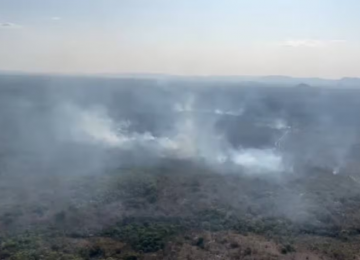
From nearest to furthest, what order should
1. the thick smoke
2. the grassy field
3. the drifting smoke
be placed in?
the grassy field
the drifting smoke
the thick smoke

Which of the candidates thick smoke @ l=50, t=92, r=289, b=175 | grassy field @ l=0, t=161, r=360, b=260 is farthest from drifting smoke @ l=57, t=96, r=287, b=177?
grassy field @ l=0, t=161, r=360, b=260

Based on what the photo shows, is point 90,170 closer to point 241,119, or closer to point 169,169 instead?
point 169,169

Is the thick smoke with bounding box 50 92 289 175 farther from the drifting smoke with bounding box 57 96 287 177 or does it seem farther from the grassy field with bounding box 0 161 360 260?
the grassy field with bounding box 0 161 360 260

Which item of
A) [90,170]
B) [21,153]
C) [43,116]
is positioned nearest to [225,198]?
[90,170]

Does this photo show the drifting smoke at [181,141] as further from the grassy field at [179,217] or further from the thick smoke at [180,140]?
the grassy field at [179,217]

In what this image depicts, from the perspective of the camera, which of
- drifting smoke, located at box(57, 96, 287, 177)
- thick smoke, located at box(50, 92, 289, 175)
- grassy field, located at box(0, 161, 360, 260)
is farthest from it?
thick smoke, located at box(50, 92, 289, 175)

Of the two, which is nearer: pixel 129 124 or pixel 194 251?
pixel 194 251

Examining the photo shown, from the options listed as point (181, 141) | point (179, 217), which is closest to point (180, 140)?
point (181, 141)

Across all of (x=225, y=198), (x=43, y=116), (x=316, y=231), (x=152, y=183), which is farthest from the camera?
(x=43, y=116)

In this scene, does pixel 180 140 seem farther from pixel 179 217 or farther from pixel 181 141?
pixel 179 217

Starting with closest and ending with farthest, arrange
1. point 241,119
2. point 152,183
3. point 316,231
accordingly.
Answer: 1. point 316,231
2. point 152,183
3. point 241,119

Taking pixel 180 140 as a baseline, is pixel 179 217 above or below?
below
